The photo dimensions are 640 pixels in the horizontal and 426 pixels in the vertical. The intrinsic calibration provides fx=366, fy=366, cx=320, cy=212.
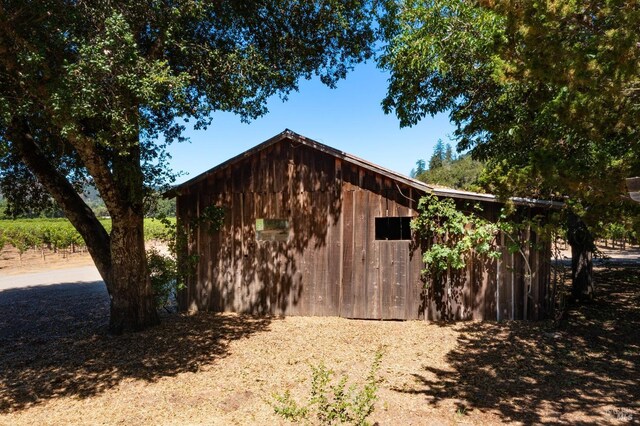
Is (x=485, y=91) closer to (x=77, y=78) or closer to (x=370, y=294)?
(x=370, y=294)

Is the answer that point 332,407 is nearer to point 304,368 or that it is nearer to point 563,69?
point 304,368

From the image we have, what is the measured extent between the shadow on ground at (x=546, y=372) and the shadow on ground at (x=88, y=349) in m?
4.13

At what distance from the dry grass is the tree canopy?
1.57 metres

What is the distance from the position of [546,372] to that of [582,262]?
6.63m

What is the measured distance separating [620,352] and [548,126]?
14.3 feet

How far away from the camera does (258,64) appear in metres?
6.97

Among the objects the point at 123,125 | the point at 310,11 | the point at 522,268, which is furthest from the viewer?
the point at 522,268

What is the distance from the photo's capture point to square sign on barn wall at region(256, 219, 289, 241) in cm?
962

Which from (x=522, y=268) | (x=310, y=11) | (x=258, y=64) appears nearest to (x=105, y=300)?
(x=258, y=64)

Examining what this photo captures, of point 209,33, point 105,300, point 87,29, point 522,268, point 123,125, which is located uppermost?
point 209,33

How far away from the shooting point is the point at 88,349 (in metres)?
7.00

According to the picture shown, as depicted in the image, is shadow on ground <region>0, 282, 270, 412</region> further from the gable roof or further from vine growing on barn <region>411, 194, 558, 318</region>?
vine growing on barn <region>411, 194, 558, 318</region>

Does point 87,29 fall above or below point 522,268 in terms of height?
above

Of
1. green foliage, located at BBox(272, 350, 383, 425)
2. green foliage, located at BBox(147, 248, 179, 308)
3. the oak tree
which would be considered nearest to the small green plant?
green foliage, located at BBox(147, 248, 179, 308)
